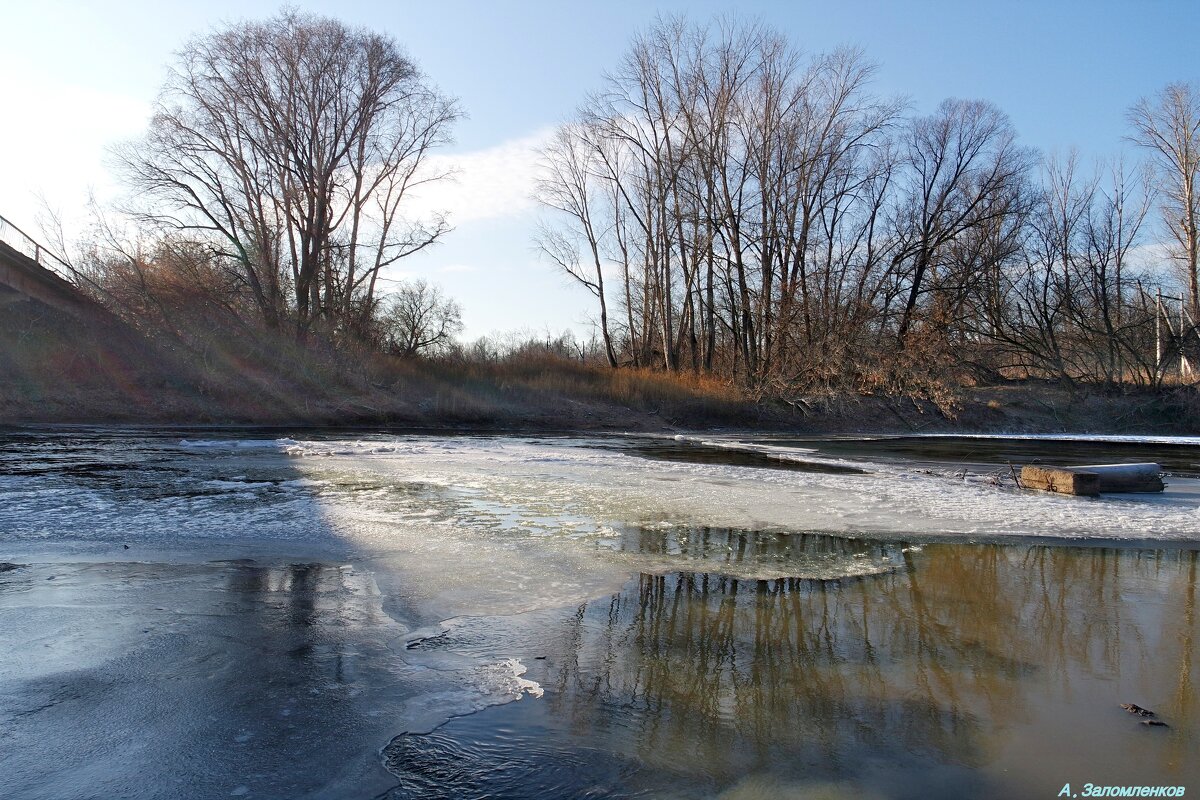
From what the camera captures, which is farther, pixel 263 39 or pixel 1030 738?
pixel 263 39

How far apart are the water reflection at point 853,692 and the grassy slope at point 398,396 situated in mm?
23625

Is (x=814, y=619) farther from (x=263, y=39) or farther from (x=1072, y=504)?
(x=263, y=39)

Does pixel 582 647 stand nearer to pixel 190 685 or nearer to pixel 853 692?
pixel 853 692

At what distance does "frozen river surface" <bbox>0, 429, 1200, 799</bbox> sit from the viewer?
307 centimetres

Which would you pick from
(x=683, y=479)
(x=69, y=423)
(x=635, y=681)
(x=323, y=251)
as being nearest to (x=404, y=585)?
(x=635, y=681)

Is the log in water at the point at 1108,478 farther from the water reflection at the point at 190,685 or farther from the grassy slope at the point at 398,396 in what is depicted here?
the grassy slope at the point at 398,396

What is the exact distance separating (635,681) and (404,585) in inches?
94.3

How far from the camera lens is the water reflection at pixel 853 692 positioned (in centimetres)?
308

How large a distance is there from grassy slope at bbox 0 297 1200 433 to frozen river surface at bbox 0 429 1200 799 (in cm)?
1817

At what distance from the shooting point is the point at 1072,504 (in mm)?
10000

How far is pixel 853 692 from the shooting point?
3.83 m

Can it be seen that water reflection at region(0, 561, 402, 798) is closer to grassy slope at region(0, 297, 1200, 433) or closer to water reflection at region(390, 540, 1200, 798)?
water reflection at region(390, 540, 1200, 798)

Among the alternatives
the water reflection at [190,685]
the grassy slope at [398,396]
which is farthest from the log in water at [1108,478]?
the grassy slope at [398,396]

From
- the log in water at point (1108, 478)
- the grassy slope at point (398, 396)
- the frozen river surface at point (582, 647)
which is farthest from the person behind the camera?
the grassy slope at point (398, 396)
